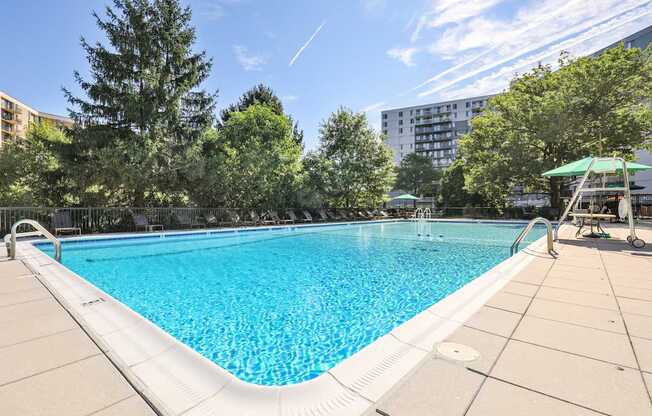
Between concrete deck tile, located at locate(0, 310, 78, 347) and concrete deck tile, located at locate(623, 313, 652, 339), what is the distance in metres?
5.14

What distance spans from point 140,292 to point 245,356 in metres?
3.23

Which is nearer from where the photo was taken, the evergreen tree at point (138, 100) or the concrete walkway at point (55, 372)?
the concrete walkway at point (55, 372)

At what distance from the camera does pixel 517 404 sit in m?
1.64

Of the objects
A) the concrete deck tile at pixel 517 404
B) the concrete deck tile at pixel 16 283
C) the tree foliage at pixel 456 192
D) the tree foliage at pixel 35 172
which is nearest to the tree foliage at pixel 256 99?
the tree foliage at pixel 35 172

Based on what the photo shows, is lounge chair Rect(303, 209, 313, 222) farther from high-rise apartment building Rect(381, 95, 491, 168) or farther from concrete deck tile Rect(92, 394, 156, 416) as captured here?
high-rise apartment building Rect(381, 95, 491, 168)

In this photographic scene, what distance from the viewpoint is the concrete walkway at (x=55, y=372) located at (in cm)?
165

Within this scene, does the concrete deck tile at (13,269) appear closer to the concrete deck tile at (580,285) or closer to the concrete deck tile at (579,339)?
the concrete deck tile at (579,339)

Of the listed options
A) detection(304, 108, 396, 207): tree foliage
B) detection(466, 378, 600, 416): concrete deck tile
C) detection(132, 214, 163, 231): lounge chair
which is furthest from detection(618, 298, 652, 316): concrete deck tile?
detection(304, 108, 396, 207): tree foliage

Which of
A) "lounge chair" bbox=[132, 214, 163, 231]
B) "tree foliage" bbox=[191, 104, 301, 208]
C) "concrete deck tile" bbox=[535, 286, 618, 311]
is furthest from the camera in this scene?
"tree foliage" bbox=[191, 104, 301, 208]

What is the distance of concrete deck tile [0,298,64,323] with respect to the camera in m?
2.99

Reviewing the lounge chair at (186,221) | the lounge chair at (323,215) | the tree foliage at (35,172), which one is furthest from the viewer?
the lounge chair at (323,215)

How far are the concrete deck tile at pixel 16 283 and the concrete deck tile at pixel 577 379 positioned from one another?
5728 mm

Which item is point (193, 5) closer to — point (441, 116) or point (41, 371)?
point (41, 371)

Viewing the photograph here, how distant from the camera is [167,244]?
1085cm
